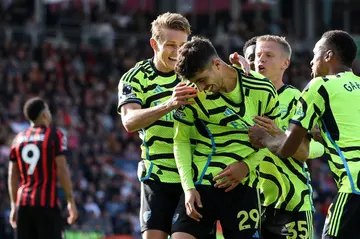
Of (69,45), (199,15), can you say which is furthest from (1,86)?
(199,15)

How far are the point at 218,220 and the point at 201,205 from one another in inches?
9.1

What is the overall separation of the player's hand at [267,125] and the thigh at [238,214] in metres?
0.46

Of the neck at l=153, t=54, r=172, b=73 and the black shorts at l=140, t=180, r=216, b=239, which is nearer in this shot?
the black shorts at l=140, t=180, r=216, b=239

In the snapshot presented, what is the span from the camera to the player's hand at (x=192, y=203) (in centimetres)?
685

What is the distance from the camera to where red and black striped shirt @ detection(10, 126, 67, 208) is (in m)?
11.4

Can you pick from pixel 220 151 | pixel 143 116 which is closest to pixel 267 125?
pixel 220 151

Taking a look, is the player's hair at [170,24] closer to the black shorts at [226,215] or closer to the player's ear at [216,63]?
the player's ear at [216,63]

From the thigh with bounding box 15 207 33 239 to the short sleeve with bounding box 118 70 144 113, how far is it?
422 centimetres

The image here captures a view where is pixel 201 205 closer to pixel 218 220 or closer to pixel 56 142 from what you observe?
pixel 218 220

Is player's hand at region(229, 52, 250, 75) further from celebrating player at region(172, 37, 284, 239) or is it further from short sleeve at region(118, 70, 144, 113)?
short sleeve at region(118, 70, 144, 113)

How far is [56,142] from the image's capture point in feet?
37.4

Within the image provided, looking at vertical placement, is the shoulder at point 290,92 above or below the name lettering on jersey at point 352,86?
below

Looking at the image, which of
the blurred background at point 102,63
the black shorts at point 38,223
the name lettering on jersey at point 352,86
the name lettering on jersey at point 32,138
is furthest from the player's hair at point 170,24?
the blurred background at point 102,63

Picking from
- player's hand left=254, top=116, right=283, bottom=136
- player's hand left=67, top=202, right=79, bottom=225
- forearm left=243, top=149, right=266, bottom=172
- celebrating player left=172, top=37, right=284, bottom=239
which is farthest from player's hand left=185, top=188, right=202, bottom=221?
player's hand left=67, top=202, right=79, bottom=225
